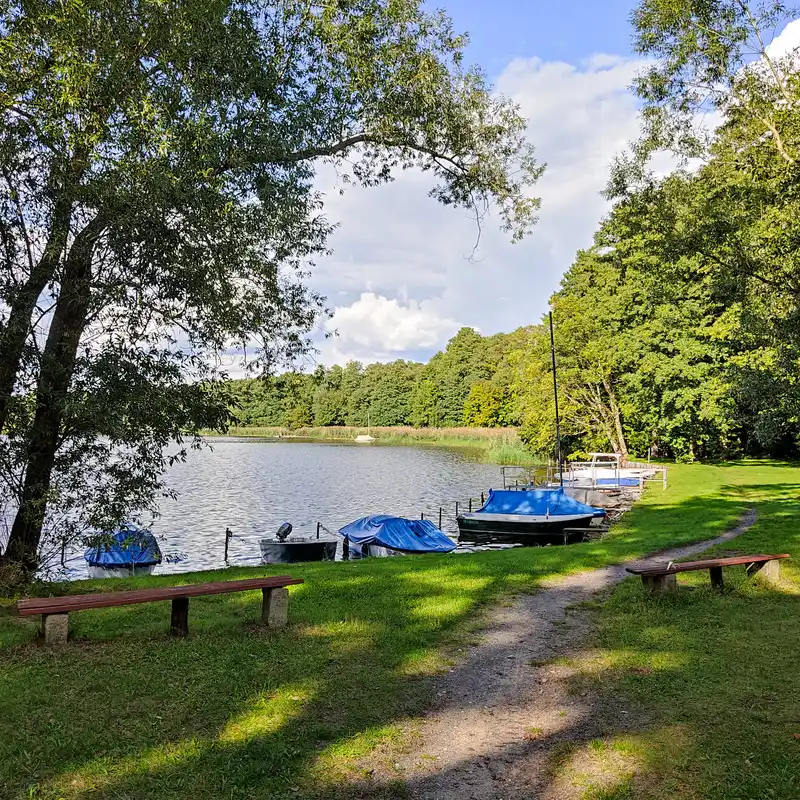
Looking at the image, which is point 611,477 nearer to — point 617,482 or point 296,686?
point 617,482

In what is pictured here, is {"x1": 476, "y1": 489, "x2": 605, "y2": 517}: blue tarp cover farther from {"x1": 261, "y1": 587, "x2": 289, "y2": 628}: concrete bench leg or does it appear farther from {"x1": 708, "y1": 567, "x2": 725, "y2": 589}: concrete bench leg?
{"x1": 261, "y1": 587, "x2": 289, "y2": 628}: concrete bench leg

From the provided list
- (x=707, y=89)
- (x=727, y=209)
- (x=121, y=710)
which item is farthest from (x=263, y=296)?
(x=707, y=89)

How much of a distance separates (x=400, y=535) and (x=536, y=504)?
577 cm

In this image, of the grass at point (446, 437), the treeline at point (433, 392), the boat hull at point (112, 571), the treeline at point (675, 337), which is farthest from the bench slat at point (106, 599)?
the treeline at point (433, 392)

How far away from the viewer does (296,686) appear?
564cm

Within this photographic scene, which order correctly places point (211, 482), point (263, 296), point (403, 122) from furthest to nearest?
point (211, 482), point (403, 122), point (263, 296)

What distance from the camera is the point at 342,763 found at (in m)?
4.34

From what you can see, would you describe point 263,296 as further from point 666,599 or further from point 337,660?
point 666,599

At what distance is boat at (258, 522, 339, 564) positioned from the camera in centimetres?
1808

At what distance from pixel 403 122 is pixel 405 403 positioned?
348 ft

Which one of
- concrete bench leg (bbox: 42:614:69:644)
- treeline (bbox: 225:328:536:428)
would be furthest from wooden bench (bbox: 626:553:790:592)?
treeline (bbox: 225:328:536:428)

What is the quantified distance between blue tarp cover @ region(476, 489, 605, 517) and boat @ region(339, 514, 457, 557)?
361cm

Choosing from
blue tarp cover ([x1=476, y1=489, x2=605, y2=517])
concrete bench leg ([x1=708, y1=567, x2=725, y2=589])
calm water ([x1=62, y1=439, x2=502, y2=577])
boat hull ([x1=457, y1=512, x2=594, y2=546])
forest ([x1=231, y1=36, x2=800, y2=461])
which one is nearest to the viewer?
concrete bench leg ([x1=708, y1=567, x2=725, y2=589])

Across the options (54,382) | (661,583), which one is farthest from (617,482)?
(54,382)
